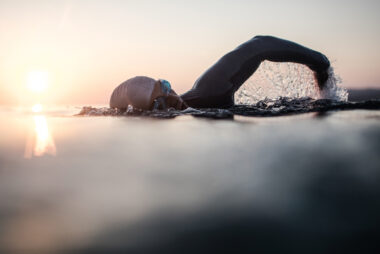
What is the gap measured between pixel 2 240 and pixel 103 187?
1.40 ft

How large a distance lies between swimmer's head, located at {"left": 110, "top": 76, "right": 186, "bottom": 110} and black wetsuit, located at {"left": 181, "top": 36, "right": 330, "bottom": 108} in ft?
2.07

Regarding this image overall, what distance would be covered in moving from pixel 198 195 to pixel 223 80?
15.3ft

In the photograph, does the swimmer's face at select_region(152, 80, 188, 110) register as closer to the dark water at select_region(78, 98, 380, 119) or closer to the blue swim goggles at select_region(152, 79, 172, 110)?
the blue swim goggles at select_region(152, 79, 172, 110)

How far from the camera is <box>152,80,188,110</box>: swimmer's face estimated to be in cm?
491

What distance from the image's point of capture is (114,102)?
Answer: 5.39 meters

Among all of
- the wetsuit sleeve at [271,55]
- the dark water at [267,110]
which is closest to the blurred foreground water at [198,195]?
the dark water at [267,110]

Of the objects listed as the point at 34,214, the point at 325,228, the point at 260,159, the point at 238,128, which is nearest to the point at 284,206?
the point at 325,228

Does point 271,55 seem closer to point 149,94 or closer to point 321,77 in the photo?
point 321,77

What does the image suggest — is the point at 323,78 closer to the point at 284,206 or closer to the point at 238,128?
the point at 238,128

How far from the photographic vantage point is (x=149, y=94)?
191 inches

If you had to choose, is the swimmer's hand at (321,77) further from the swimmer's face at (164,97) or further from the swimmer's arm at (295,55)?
the swimmer's face at (164,97)

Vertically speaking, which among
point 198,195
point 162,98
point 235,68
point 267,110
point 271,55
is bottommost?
point 198,195

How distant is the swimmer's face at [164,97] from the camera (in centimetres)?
491

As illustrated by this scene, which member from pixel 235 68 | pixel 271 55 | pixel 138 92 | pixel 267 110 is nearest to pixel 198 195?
pixel 267 110
